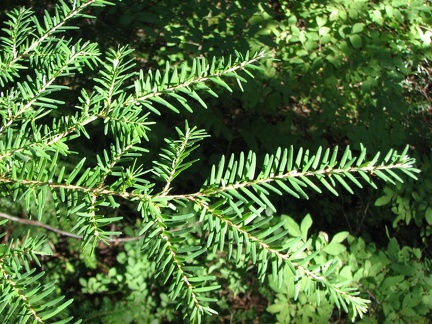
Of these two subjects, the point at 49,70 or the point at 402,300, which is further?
the point at 402,300

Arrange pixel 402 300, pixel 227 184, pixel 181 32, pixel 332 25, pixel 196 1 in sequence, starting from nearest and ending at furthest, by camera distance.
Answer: pixel 227 184 → pixel 402 300 → pixel 181 32 → pixel 196 1 → pixel 332 25

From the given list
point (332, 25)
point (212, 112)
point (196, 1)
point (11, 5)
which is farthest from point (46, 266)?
point (332, 25)

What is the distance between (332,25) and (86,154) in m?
1.72

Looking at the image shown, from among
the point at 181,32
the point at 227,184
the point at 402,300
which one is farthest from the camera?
the point at 181,32

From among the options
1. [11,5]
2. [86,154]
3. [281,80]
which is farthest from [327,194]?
[11,5]

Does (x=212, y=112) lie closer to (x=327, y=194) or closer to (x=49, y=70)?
(x=327, y=194)

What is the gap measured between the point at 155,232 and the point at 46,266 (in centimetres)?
199

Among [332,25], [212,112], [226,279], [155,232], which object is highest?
[155,232]

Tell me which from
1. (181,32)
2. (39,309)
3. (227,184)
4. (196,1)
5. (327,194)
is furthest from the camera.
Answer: (327,194)

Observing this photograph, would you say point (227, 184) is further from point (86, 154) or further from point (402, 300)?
point (402, 300)

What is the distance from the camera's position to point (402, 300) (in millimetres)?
1938

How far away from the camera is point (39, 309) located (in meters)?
0.56

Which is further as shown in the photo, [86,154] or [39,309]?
[86,154]

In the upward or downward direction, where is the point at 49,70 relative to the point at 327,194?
upward
